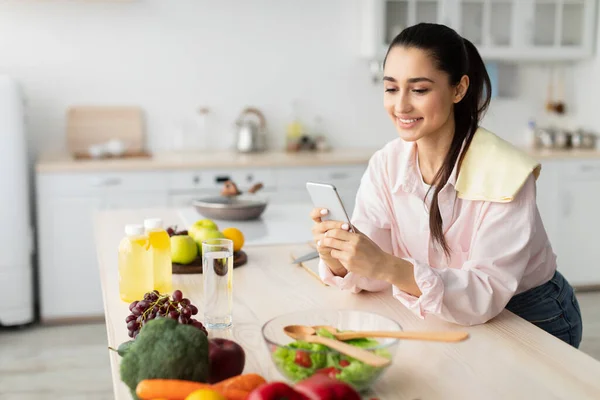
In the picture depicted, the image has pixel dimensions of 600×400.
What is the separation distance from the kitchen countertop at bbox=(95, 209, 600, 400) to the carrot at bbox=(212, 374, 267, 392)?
0.49ft

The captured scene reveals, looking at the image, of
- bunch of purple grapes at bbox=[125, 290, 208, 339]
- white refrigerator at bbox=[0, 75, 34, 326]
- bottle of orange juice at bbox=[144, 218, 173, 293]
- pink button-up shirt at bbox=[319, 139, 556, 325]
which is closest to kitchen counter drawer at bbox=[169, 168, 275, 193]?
white refrigerator at bbox=[0, 75, 34, 326]

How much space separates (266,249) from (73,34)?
2.88 meters

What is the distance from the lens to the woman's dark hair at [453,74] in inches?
68.9

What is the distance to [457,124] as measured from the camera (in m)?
1.86

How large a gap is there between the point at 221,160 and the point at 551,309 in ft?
9.08

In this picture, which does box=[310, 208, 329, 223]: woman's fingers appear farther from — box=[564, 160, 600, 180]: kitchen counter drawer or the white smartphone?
box=[564, 160, 600, 180]: kitchen counter drawer

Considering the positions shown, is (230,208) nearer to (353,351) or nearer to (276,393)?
(353,351)

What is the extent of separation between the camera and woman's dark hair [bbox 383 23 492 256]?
175 centimetres

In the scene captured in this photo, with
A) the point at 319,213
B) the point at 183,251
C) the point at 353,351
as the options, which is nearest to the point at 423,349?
the point at 353,351

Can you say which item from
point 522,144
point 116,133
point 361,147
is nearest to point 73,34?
point 116,133

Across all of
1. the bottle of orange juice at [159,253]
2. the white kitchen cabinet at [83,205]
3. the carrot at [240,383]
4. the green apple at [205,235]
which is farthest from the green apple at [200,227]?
the white kitchen cabinet at [83,205]

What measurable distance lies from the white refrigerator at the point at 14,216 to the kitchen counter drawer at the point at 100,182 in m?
0.13

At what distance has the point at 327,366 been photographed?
1154 millimetres

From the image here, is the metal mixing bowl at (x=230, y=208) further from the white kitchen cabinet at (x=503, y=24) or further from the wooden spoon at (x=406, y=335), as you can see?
the white kitchen cabinet at (x=503, y=24)
